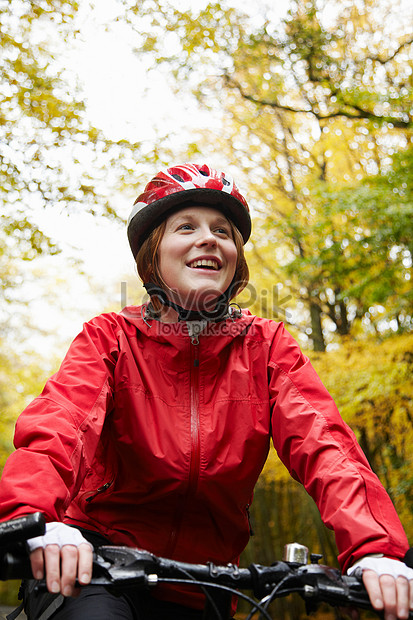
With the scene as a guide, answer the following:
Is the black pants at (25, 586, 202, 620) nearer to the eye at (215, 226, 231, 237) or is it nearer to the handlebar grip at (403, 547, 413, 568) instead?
the handlebar grip at (403, 547, 413, 568)

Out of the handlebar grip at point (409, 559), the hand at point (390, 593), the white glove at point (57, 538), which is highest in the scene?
the white glove at point (57, 538)

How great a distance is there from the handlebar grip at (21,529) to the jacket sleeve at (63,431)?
0.72 ft

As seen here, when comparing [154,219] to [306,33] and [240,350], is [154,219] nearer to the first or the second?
[240,350]

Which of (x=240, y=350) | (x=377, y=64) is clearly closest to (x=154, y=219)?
(x=240, y=350)

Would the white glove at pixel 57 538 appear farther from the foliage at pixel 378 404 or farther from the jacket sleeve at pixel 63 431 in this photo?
the foliage at pixel 378 404

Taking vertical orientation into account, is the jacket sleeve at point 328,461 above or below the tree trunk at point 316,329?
below

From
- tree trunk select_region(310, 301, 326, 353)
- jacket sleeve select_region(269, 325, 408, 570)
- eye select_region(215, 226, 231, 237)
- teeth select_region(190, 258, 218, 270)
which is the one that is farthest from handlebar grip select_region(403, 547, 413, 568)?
tree trunk select_region(310, 301, 326, 353)

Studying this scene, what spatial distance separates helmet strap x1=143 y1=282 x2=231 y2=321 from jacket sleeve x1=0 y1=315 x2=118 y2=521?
385 mm

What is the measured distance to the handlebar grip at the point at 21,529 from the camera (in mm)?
1316

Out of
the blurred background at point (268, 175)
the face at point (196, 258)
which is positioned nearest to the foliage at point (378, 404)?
the blurred background at point (268, 175)

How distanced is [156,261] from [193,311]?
433mm

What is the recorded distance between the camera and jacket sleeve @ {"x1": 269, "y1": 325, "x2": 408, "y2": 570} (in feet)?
5.82

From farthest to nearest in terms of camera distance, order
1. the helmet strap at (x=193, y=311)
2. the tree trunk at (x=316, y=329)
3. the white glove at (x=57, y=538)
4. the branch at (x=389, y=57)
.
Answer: the tree trunk at (x=316, y=329), the branch at (x=389, y=57), the helmet strap at (x=193, y=311), the white glove at (x=57, y=538)

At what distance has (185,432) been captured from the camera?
2352mm
